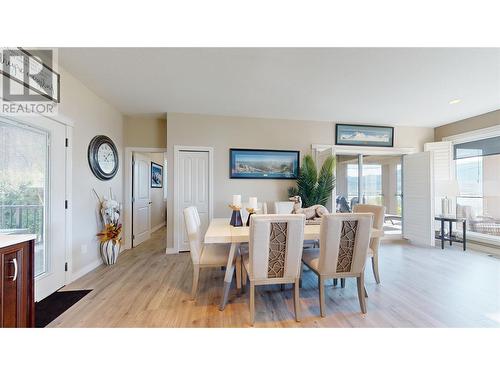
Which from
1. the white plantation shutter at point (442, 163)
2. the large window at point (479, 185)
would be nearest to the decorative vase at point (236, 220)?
the white plantation shutter at point (442, 163)

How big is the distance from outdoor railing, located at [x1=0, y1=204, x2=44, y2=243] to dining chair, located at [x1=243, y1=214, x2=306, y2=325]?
77.9 inches

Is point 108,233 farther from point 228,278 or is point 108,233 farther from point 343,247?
point 343,247

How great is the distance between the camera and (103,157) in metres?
3.17

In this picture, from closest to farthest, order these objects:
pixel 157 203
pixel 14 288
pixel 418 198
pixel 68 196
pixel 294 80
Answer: pixel 14 288 → pixel 68 196 → pixel 294 80 → pixel 418 198 → pixel 157 203

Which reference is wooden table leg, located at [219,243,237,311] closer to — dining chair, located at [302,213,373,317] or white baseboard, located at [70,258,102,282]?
dining chair, located at [302,213,373,317]

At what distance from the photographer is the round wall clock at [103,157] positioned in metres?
2.91

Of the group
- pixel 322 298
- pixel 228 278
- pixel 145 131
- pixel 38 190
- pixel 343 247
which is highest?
pixel 145 131

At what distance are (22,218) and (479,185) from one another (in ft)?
22.5

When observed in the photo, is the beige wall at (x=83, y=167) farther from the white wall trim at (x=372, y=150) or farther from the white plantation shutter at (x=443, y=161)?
the white plantation shutter at (x=443, y=161)

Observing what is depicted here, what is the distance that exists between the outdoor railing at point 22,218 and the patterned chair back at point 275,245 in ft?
6.47

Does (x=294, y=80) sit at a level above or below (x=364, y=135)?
above

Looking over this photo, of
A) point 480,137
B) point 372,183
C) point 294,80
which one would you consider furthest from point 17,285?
point 480,137

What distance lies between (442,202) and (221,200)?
464cm

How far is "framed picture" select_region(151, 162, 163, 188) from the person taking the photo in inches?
199
